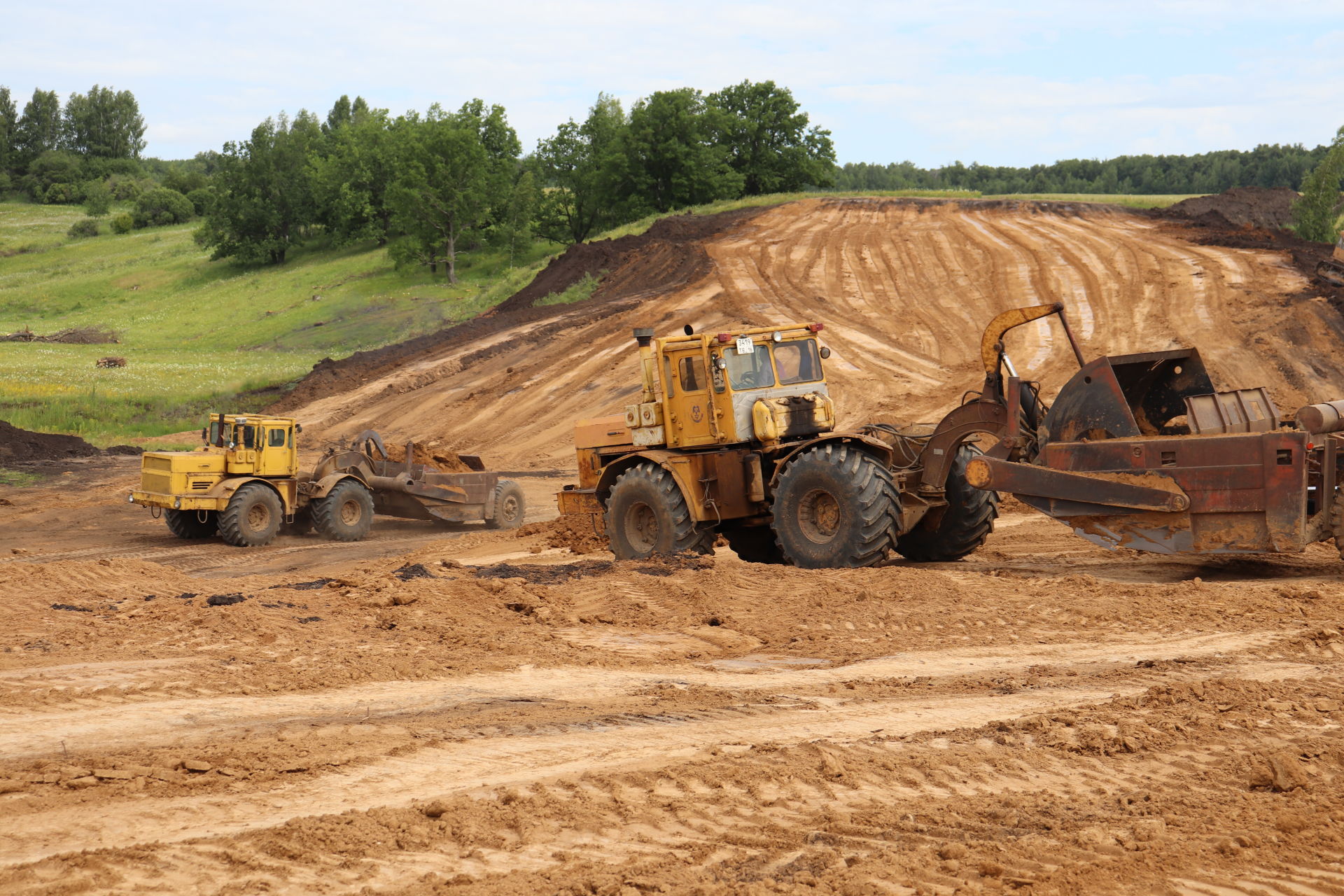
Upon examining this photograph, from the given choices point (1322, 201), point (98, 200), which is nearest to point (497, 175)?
point (1322, 201)

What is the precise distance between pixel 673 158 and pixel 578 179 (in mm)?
7020

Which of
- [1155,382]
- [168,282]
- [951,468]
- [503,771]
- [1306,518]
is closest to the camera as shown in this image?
[503,771]

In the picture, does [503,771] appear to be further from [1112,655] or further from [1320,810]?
[1112,655]

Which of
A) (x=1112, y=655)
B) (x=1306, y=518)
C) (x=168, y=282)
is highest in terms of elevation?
(x=168, y=282)

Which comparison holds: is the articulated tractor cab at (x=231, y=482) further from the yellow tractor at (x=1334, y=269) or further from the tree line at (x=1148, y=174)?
the tree line at (x=1148, y=174)

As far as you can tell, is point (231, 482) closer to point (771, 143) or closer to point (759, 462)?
point (759, 462)

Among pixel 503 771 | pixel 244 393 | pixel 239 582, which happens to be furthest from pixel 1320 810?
pixel 244 393

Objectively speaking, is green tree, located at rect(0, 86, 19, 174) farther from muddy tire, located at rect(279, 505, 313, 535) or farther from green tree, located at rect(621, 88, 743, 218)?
muddy tire, located at rect(279, 505, 313, 535)

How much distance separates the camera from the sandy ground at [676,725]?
476 cm

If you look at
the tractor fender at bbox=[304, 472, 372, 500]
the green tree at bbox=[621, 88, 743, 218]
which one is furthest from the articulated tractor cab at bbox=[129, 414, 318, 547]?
the green tree at bbox=[621, 88, 743, 218]

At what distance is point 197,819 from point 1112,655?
19.9 feet

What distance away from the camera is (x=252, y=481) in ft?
57.2

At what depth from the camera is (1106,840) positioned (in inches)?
192

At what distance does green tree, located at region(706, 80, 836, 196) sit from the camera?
58.1 meters
